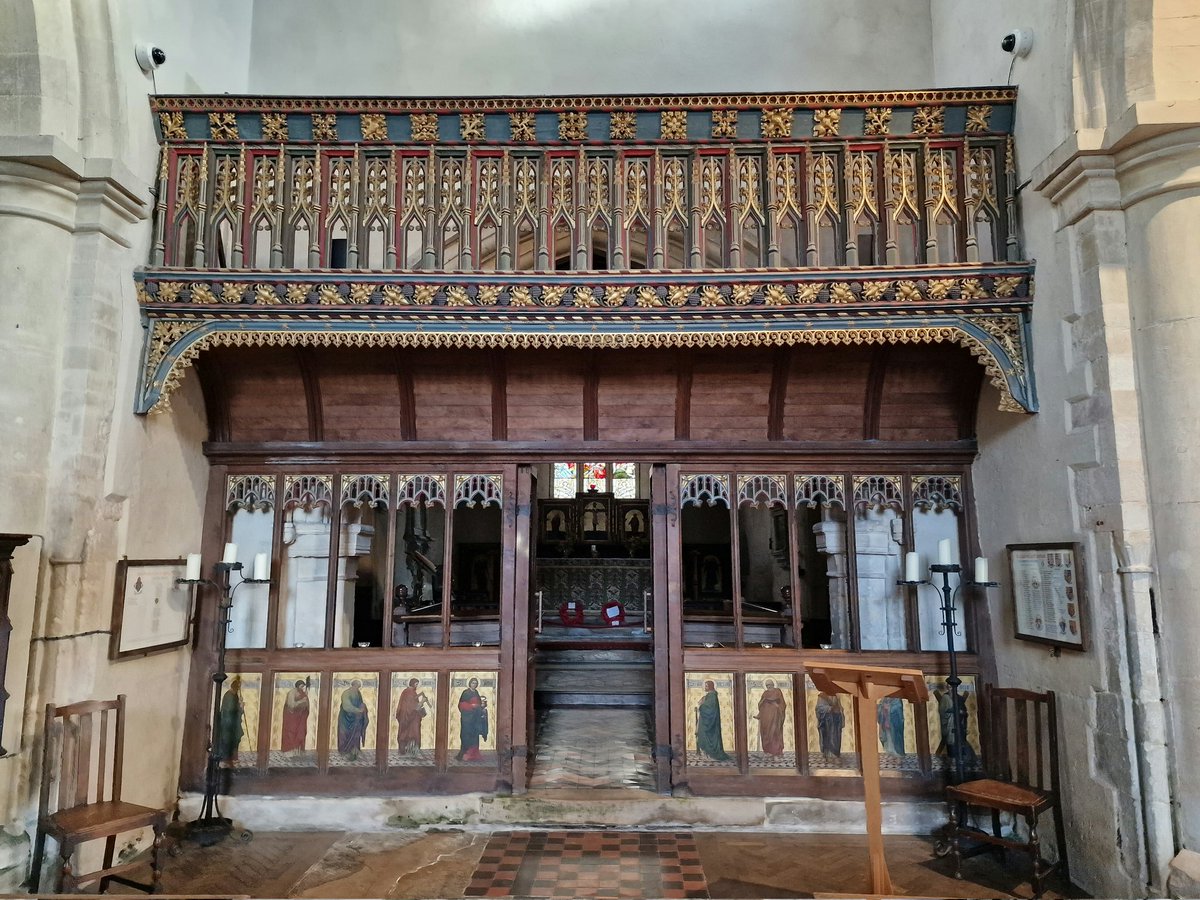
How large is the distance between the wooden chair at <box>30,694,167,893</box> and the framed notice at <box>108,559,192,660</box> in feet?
1.16

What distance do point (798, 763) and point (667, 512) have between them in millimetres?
1719

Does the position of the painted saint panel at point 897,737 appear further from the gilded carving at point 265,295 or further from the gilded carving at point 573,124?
the gilded carving at point 265,295

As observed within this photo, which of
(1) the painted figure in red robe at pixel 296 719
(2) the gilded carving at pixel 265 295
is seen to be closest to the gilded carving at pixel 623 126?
(2) the gilded carving at pixel 265 295

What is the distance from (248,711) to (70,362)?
2.32 m

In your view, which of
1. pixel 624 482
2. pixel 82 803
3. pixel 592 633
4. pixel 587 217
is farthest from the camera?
pixel 624 482

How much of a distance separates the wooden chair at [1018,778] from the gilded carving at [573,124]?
3.94 meters

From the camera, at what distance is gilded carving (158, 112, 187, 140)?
4.34 m

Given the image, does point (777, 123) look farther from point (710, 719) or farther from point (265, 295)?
point (710, 719)

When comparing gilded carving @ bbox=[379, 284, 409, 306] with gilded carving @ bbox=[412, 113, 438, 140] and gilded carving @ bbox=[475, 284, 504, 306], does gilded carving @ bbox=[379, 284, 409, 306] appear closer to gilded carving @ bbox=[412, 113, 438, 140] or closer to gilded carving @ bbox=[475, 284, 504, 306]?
gilded carving @ bbox=[475, 284, 504, 306]

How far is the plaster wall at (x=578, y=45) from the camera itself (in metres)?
6.09

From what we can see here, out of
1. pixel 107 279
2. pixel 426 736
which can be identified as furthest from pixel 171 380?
pixel 426 736

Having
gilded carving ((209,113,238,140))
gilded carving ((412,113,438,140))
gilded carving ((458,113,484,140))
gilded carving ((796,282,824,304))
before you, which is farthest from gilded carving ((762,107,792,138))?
gilded carving ((209,113,238,140))

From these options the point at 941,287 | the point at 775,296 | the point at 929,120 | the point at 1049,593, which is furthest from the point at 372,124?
the point at 1049,593

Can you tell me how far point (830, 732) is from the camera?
15.2ft
